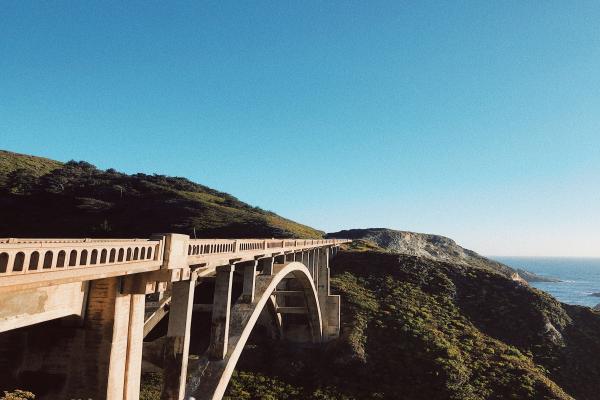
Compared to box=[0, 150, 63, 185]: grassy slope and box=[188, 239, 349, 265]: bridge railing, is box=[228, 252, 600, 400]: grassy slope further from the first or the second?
box=[0, 150, 63, 185]: grassy slope

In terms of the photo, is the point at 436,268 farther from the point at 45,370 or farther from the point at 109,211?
the point at 109,211

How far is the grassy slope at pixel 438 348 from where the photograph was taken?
26.7 meters

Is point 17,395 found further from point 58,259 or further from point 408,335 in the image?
point 408,335

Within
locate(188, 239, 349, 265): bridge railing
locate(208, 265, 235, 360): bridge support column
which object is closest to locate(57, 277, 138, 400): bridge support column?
locate(188, 239, 349, 265): bridge railing

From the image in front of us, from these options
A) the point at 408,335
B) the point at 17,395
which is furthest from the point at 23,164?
the point at 17,395

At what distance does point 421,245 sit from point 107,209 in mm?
77335

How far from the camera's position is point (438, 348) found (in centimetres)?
3053

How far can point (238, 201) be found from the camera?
9325 cm

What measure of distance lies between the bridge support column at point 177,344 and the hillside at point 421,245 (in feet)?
263

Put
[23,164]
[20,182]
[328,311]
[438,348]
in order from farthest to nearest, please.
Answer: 1. [23,164]
2. [20,182]
3. [328,311]
4. [438,348]

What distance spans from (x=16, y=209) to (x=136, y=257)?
246 ft

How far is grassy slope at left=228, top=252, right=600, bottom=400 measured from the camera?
26688 millimetres

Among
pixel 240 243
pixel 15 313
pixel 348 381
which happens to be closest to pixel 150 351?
pixel 240 243

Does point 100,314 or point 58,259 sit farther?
point 100,314
